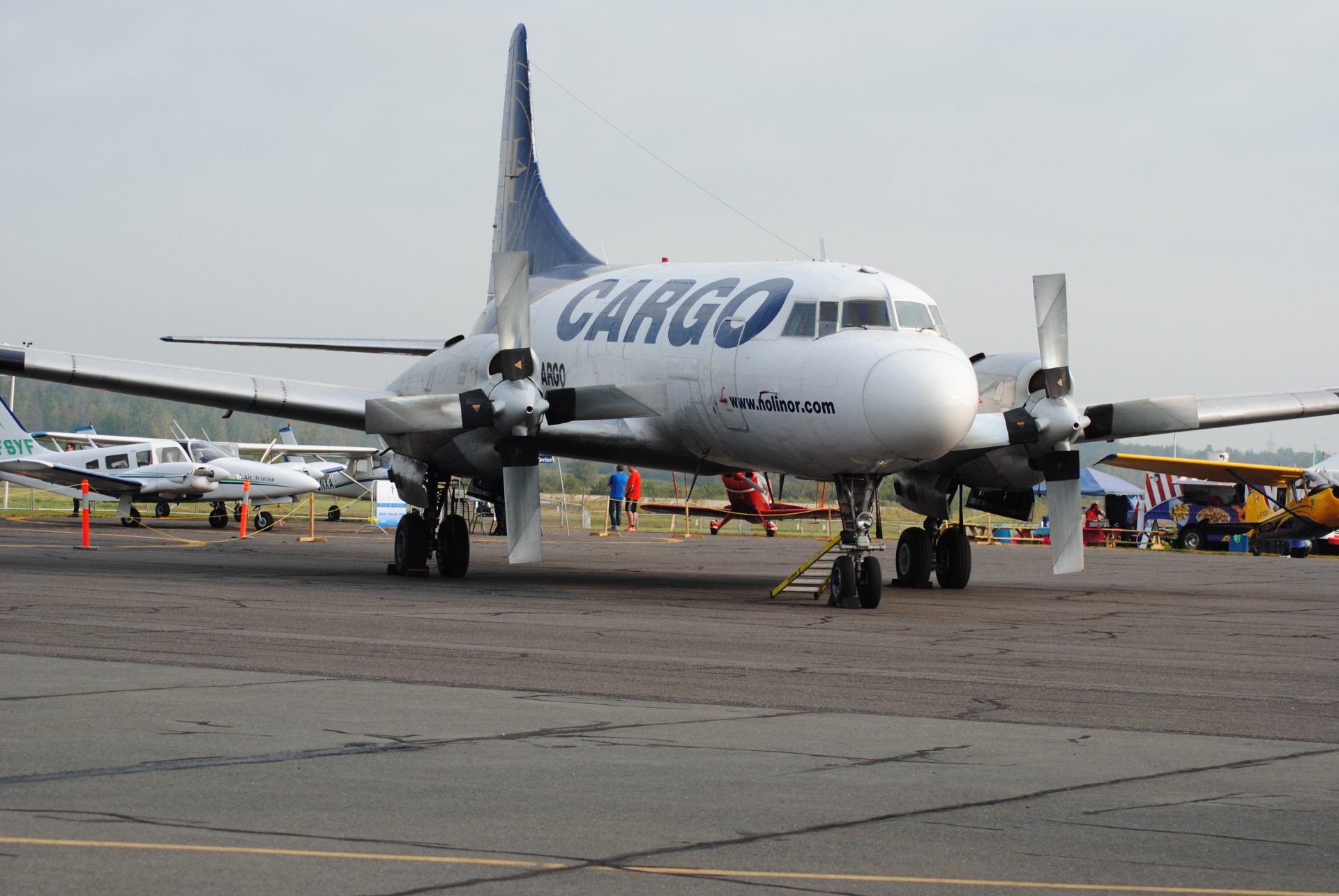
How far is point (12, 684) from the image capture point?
8227 millimetres

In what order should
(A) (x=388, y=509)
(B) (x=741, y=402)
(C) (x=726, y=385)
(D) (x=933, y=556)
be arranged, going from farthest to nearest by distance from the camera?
1. (A) (x=388, y=509)
2. (D) (x=933, y=556)
3. (C) (x=726, y=385)
4. (B) (x=741, y=402)

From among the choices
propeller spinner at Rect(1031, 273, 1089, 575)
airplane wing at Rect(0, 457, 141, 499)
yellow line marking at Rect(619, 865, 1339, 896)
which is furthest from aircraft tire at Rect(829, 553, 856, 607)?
airplane wing at Rect(0, 457, 141, 499)

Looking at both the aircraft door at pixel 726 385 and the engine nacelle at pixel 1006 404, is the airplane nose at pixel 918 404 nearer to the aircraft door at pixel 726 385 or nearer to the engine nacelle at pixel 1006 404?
the aircraft door at pixel 726 385

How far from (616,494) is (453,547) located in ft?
71.3

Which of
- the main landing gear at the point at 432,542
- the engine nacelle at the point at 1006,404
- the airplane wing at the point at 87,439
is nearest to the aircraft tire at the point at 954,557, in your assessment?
the engine nacelle at the point at 1006,404

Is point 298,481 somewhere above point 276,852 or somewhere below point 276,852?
above

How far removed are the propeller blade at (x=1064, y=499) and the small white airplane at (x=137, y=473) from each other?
2651 cm

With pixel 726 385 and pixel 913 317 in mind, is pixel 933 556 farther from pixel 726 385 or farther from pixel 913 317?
pixel 726 385

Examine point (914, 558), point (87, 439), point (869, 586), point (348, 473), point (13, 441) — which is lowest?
point (869, 586)

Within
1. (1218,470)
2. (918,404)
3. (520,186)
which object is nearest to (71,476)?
(520,186)

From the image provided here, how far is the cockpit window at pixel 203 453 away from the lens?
132 feet

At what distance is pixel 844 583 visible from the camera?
612 inches

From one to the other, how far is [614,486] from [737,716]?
3360 centimetres

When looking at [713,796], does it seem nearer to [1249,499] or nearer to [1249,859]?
[1249,859]
